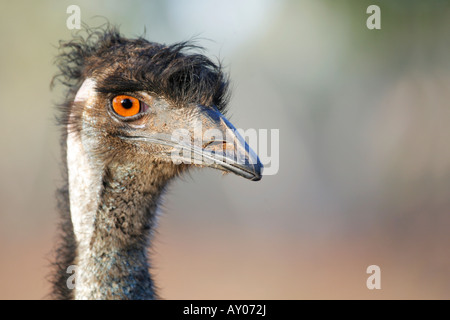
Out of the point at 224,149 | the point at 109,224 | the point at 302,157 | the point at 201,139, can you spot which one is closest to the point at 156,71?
the point at 201,139

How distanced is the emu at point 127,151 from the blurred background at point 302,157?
14.6ft

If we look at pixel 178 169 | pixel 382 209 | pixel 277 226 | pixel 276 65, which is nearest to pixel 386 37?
pixel 276 65

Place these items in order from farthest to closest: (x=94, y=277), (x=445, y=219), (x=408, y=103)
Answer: (x=408, y=103)
(x=445, y=219)
(x=94, y=277)

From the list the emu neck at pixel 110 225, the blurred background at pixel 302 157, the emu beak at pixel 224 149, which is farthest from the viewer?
the blurred background at pixel 302 157

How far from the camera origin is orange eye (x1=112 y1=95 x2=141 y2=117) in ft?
8.54

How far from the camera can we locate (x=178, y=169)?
2.74m

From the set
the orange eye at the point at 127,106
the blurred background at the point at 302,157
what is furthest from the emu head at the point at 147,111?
the blurred background at the point at 302,157

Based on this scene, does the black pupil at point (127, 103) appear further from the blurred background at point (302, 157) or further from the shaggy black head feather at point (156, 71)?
the blurred background at point (302, 157)

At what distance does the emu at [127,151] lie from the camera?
8.30 feet

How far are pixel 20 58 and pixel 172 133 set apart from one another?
735 centimetres

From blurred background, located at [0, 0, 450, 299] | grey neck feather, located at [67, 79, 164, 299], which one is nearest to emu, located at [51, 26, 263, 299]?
grey neck feather, located at [67, 79, 164, 299]

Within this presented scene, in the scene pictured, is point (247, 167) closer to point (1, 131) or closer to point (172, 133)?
point (172, 133)

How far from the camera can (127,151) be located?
2.62 m

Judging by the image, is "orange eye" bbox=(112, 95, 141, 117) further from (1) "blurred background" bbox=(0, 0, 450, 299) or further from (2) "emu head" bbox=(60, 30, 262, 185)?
(1) "blurred background" bbox=(0, 0, 450, 299)
